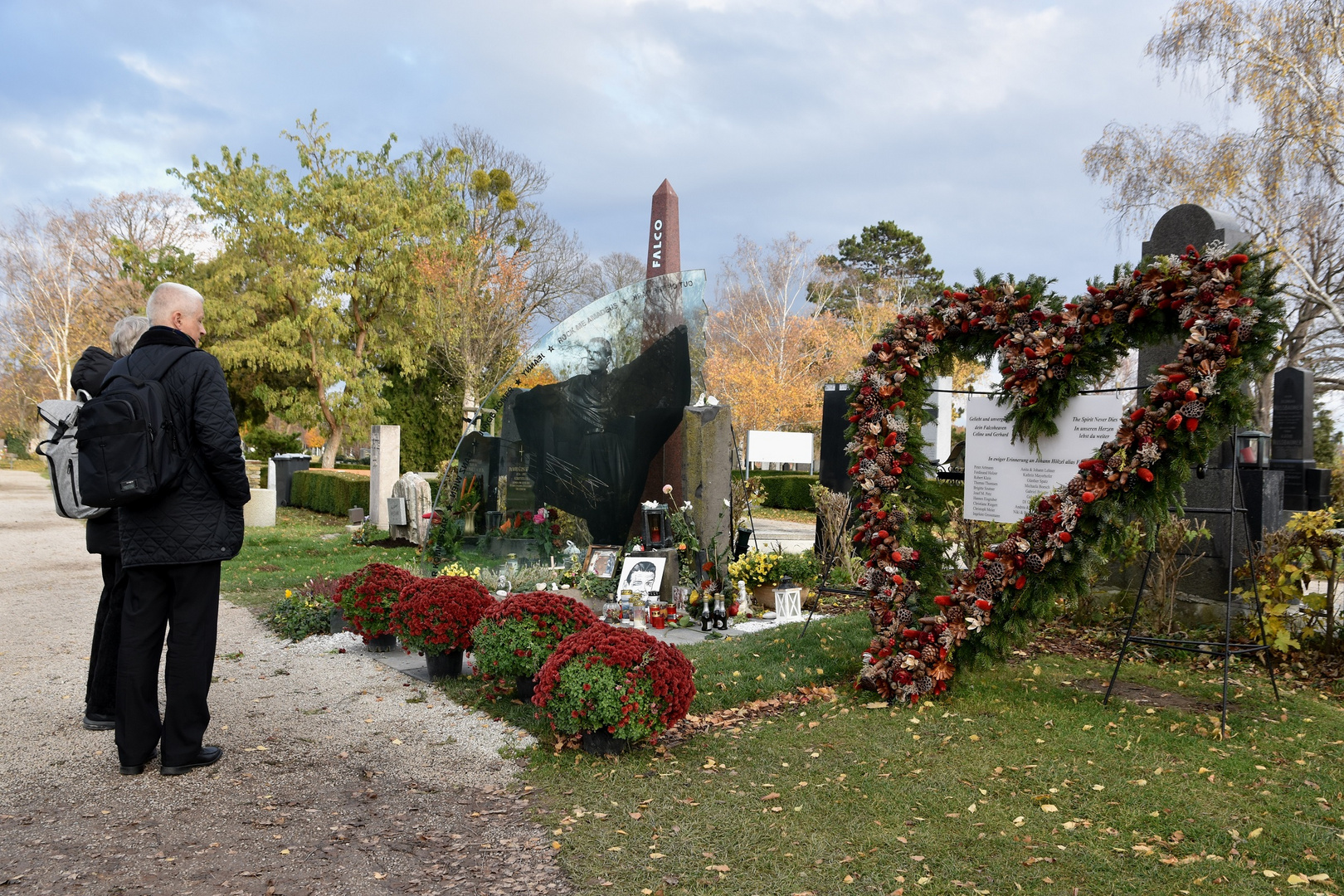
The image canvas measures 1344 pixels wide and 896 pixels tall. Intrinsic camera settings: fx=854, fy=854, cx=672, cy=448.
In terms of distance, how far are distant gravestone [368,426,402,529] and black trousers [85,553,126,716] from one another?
10681 mm

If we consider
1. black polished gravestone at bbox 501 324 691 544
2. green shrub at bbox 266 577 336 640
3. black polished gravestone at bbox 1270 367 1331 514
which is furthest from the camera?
black polished gravestone at bbox 1270 367 1331 514

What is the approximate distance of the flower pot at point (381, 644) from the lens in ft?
20.6

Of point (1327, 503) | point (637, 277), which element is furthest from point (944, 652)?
point (637, 277)

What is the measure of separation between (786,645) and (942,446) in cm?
696

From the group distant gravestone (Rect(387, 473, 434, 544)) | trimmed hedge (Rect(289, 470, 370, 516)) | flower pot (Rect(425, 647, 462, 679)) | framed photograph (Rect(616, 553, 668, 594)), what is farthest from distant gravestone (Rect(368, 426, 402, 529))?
flower pot (Rect(425, 647, 462, 679))

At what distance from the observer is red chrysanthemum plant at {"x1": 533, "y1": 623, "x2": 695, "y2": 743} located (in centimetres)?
394

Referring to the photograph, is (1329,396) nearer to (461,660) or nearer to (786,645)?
(786,645)

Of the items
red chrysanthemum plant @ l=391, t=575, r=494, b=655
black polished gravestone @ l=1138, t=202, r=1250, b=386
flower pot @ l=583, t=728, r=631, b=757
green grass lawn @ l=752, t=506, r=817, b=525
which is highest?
black polished gravestone @ l=1138, t=202, r=1250, b=386

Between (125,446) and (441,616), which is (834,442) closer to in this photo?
(441,616)

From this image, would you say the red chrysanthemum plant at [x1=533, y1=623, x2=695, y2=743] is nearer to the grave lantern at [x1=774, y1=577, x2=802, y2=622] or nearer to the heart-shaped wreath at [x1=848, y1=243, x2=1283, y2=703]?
the heart-shaped wreath at [x1=848, y1=243, x2=1283, y2=703]

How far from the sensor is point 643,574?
7441 millimetres

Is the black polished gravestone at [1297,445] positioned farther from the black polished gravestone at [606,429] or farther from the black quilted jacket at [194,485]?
the black quilted jacket at [194,485]

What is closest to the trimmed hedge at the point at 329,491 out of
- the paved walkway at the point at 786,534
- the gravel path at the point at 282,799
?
the paved walkway at the point at 786,534

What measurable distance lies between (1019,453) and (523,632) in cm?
307
